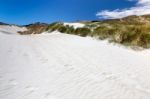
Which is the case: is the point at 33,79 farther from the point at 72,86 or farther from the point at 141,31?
the point at 141,31

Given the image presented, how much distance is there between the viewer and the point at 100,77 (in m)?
8.13

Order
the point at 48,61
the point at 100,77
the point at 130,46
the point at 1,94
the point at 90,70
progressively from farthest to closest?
the point at 130,46, the point at 48,61, the point at 90,70, the point at 100,77, the point at 1,94

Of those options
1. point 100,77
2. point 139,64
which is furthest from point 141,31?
point 100,77

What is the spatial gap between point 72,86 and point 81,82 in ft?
1.64

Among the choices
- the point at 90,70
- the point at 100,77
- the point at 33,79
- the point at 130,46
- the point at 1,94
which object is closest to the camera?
the point at 1,94

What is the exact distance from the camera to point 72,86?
23.0 feet

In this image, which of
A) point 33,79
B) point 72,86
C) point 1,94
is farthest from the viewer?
point 33,79

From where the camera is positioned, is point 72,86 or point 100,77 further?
point 100,77

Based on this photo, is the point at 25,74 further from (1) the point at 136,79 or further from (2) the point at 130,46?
(2) the point at 130,46

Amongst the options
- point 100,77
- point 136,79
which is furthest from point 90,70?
point 136,79

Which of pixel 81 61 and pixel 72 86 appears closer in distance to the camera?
pixel 72 86

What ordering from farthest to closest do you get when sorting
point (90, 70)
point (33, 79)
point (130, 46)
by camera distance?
point (130, 46)
point (90, 70)
point (33, 79)

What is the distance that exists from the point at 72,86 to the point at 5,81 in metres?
1.91

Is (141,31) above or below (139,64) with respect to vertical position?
above
